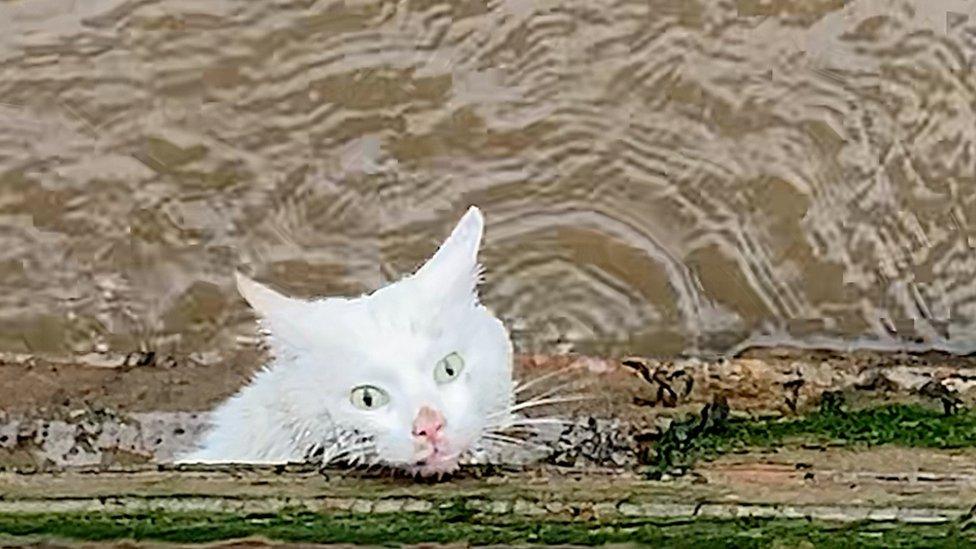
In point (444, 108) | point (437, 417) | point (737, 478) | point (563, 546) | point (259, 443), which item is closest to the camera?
point (563, 546)

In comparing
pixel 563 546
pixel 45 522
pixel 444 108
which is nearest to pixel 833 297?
pixel 444 108

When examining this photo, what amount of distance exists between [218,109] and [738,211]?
58 cm

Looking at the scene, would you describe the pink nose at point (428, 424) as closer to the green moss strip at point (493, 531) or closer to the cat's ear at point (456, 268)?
the cat's ear at point (456, 268)

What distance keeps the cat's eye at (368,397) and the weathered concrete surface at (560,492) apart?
0.41 ft

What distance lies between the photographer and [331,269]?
6.02 ft

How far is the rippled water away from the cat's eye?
587 mm

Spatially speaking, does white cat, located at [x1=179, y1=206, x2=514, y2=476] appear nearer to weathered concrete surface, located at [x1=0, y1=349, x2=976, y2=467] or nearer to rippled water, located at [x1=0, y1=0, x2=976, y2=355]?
weathered concrete surface, located at [x1=0, y1=349, x2=976, y2=467]

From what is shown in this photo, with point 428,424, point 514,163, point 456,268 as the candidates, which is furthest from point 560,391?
point 428,424

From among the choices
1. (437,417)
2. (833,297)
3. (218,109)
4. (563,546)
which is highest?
(218,109)

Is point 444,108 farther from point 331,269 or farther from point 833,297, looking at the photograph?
point 833,297

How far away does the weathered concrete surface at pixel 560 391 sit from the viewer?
1514 millimetres

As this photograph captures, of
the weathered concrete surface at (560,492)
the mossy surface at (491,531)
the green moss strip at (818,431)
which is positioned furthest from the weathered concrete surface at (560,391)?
the mossy surface at (491,531)

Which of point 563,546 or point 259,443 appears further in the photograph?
point 259,443

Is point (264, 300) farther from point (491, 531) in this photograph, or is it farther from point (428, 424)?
point (491, 531)
